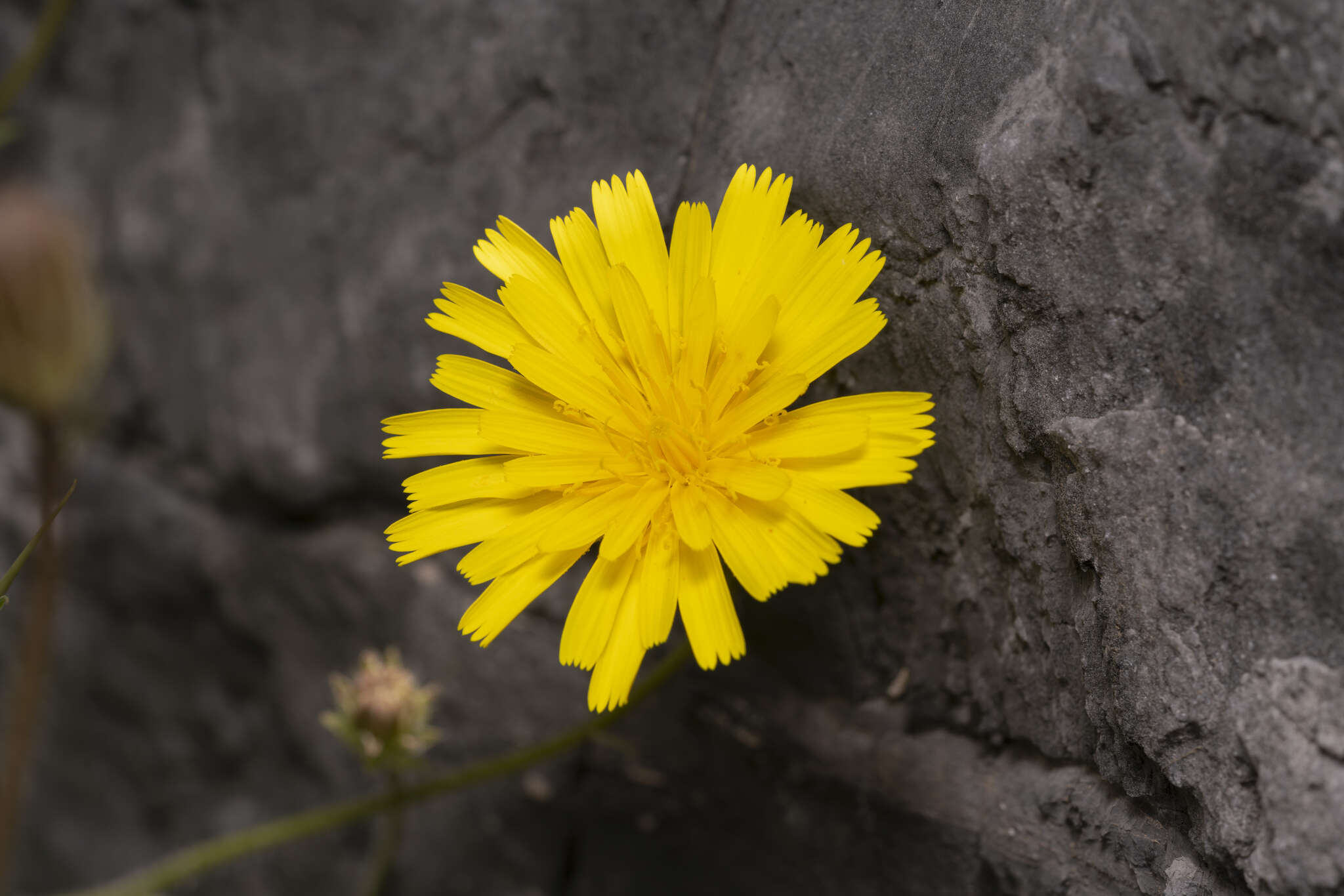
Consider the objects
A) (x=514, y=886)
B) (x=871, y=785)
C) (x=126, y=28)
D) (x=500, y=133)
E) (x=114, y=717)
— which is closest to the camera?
(x=871, y=785)

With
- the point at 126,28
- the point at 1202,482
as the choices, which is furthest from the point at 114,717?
the point at 1202,482

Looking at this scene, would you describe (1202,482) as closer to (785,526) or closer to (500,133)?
(785,526)

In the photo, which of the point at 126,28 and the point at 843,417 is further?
the point at 126,28

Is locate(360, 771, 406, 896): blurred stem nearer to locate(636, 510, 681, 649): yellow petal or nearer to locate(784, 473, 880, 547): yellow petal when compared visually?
locate(636, 510, 681, 649): yellow petal

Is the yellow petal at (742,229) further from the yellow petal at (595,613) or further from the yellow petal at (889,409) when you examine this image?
the yellow petal at (595,613)

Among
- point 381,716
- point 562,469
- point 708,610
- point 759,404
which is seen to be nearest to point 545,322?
point 562,469

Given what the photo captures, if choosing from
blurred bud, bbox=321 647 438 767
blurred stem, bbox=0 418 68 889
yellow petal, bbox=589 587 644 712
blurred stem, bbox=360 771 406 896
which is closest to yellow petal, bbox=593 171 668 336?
yellow petal, bbox=589 587 644 712
